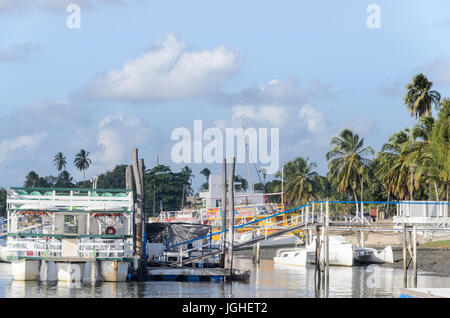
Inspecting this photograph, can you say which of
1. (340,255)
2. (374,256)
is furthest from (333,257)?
(374,256)

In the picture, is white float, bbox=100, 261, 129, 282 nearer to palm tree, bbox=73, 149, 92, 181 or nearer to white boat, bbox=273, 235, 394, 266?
white boat, bbox=273, 235, 394, 266

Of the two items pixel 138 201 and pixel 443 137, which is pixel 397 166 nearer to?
pixel 443 137

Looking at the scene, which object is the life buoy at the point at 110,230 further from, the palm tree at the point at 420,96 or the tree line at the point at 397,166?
the palm tree at the point at 420,96

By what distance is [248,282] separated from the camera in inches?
1738

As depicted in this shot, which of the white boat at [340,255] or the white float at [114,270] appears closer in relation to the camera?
the white float at [114,270]

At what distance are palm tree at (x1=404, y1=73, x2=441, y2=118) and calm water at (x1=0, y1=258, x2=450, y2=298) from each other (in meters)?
35.2

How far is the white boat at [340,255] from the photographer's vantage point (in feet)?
199

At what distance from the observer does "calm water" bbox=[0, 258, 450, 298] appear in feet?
124

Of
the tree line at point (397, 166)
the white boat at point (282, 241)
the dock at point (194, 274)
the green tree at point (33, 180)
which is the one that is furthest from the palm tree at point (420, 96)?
the green tree at point (33, 180)

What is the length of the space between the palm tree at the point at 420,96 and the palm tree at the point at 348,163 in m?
12.2

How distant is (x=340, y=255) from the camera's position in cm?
6069

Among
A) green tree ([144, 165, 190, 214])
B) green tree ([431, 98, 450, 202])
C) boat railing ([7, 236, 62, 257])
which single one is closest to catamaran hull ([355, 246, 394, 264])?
green tree ([431, 98, 450, 202])
